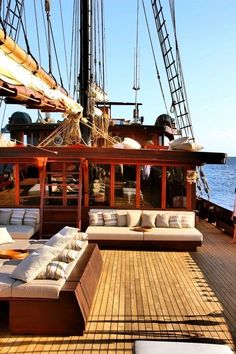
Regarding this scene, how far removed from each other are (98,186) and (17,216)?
2239 mm

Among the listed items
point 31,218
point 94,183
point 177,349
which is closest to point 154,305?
point 177,349

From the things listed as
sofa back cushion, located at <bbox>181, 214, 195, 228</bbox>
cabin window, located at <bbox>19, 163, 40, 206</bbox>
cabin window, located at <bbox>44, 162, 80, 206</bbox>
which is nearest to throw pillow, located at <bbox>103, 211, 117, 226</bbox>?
cabin window, located at <bbox>44, 162, 80, 206</bbox>

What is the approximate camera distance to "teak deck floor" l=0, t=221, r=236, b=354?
424 centimetres

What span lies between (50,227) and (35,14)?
4.82 metres

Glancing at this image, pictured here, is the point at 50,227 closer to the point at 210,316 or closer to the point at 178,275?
the point at 178,275

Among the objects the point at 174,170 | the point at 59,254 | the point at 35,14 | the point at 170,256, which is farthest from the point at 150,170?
the point at 59,254

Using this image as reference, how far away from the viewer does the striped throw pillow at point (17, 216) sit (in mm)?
8797

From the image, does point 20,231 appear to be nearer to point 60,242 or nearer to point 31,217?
point 31,217

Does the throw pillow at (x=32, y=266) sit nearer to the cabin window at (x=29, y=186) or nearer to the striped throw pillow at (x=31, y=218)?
the striped throw pillow at (x=31, y=218)

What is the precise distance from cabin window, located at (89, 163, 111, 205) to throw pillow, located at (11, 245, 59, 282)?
490cm

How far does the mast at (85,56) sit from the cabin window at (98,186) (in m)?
0.92

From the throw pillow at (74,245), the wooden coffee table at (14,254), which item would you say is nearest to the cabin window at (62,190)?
the wooden coffee table at (14,254)

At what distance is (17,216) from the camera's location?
8.85 meters

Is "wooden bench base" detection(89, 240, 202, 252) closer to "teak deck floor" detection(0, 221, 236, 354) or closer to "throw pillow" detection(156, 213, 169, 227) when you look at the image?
"teak deck floor" detection(0, 221, 236, 354)
